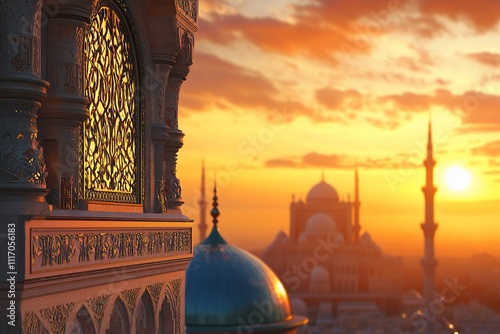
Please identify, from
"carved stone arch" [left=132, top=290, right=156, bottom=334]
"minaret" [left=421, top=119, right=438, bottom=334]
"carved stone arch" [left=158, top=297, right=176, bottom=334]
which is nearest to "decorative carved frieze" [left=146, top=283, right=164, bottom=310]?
"carved stone arch" [left=132, top=290, right=156, bottom=334]

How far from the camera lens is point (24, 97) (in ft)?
11.7

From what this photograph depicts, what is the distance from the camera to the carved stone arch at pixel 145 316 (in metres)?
5.15

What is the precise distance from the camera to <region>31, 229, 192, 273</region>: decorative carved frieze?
3.57 metres

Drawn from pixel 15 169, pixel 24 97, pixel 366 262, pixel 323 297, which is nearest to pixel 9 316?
pixel 15 169

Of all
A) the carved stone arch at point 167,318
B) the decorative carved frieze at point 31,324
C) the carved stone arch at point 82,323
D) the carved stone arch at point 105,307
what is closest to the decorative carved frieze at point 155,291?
the carved stone arch at point 167,318

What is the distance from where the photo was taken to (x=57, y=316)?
3.83m

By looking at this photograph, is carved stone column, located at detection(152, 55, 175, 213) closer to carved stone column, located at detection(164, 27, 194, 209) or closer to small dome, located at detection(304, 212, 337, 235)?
carved stone column, located at detection(164, 27, 194, 209)

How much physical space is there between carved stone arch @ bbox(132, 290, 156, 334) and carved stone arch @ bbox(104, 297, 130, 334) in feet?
1.02

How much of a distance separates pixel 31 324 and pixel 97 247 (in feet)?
2.18

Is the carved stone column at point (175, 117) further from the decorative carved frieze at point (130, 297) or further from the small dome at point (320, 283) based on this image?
the small dome at point (320, 283)

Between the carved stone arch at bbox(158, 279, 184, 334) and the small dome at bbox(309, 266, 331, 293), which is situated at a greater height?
the carved stone arch at bbox(158, 279, 184, 334)

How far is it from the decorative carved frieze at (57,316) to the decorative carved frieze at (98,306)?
0.23 metres

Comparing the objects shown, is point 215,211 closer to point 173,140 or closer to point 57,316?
point 173,140

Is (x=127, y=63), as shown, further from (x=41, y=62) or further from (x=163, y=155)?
(x=41, y=62)
